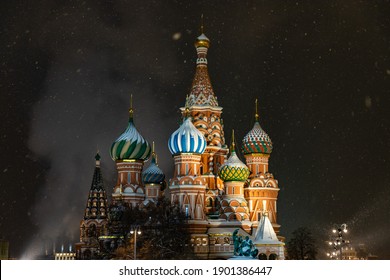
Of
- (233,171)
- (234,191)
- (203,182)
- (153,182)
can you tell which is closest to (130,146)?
(153,182)

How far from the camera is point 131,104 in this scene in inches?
890

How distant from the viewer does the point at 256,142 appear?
924 inches

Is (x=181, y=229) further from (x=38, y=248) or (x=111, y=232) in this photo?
(x=38, y=248)

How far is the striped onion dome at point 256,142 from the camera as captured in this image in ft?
76.8

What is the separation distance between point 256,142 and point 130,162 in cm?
428

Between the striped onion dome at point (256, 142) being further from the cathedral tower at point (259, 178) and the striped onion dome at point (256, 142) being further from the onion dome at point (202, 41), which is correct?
the onion dome at point (202, 41)

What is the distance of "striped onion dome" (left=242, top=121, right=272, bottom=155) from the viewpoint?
922 inches

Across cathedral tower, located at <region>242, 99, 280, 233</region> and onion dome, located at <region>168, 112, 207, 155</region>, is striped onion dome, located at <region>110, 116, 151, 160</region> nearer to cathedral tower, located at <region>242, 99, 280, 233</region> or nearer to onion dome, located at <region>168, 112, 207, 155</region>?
onion dome, located at <region>168, 112, 207, 155</region>

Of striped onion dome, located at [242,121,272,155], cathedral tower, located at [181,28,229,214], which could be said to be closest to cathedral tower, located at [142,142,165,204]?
cathedral tower, located at [181,28,229,214]

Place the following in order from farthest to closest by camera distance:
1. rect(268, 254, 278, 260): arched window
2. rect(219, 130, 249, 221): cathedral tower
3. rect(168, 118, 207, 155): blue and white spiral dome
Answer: rect(219, 130, 249, 221): cathedral tower, rect(168, 118, 207, 155): blue and white spiral dome, rect(268, 254, 278, 260): arched window

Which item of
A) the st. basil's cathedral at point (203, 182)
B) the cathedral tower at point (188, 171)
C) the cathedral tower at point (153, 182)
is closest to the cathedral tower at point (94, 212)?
the st. basil's cathedral at point (203, 182)
